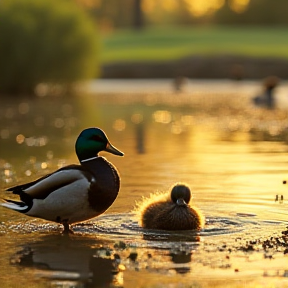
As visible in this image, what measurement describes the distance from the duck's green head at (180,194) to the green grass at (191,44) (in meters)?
40.9

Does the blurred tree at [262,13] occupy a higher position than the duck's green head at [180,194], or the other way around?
the blurred tree at [262,13]

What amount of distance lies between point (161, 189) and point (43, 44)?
21277 millimetres

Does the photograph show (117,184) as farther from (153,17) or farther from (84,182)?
(153,17)

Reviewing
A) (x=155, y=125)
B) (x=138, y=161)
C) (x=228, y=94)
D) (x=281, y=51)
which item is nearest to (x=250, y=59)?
(x=281, y=51)

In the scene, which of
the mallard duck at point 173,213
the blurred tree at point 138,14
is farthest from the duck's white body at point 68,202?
the blurred tree at point 138,14

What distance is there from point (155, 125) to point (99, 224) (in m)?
11.7

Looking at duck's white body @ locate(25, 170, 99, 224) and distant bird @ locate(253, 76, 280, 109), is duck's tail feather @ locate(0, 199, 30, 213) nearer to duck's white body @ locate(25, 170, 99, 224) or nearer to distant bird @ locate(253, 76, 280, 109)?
duck's white body @ locate(25, 170, 99, 224)

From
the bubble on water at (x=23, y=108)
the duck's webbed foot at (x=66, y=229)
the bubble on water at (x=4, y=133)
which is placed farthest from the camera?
the bubble on water at (x=23, y=108)

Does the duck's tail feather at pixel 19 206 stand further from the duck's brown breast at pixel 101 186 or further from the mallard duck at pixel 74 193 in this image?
the duck's brown breast at pixel 101 186

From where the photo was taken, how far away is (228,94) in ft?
109

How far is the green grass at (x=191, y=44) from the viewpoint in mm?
53531

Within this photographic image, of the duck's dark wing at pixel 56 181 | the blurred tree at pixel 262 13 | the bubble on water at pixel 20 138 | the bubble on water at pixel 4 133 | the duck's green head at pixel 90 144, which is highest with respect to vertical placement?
the blurred tree at pixel 262 13

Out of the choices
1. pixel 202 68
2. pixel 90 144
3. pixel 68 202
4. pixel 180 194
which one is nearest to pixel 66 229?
pixel 68 202

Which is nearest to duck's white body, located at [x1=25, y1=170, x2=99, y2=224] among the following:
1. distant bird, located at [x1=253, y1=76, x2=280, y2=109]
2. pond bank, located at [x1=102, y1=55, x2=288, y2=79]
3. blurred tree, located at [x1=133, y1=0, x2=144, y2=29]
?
distant bird, located at [x1=253, y1=76, x2=280, y2=109]
